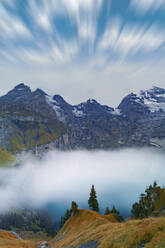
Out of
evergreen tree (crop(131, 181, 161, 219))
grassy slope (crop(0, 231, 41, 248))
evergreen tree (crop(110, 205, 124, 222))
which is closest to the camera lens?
grassy slope (crop(0, 231, 41, 248))

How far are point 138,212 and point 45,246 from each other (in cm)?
4401

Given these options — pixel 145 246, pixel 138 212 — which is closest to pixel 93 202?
pixel 138 212

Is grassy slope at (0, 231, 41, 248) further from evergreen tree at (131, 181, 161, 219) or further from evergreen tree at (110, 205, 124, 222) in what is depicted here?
evergreen tree at (131, 181, 161, 219)

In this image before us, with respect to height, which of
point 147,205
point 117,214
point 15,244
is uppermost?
point 147,205

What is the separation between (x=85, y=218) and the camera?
63219 mm

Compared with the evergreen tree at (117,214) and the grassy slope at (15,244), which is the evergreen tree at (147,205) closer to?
the evergreen tree at (117,214)

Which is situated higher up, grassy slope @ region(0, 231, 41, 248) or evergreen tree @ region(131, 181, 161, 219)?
evergreen tree @ region(131, 181, 161, 219)

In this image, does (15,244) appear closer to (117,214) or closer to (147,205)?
(117,214)

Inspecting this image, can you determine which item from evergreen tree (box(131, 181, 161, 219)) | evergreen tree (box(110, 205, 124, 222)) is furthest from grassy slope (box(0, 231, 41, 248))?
evergreen tree (box(131, 181, 161, 219))

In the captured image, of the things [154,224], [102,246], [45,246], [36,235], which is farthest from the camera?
[36,235]

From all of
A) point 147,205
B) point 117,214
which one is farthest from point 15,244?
point 147,205

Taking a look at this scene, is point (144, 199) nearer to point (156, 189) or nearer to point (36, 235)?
point (156, 189)

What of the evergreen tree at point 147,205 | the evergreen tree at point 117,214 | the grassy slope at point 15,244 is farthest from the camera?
the evergreen tree at point 117,214

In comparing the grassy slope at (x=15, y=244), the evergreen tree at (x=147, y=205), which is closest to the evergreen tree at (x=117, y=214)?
the evergreen tree at (x=147, y=205)
